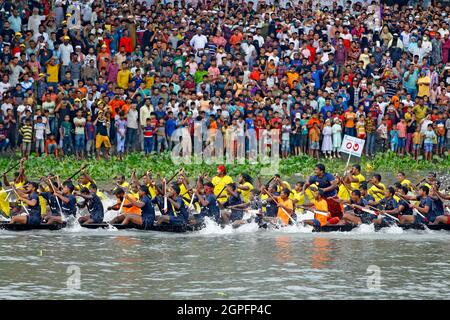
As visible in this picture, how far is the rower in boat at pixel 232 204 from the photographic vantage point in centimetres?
2738

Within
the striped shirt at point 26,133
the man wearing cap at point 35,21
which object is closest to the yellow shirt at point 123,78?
the man wearing cap at point 35,21

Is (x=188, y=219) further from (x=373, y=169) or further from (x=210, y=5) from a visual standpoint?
(x=210, y=5)

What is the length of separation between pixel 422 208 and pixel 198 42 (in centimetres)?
1088

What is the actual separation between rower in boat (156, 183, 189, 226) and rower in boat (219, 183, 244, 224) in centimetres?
85

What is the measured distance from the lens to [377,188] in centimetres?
2788

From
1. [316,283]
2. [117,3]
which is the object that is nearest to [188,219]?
[316,283]

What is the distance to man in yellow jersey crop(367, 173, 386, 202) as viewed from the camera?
1086 inches

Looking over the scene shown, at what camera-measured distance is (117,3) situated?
37000mm

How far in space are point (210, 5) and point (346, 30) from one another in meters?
3.83

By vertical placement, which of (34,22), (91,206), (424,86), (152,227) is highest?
(34,22)

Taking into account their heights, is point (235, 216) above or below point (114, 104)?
below

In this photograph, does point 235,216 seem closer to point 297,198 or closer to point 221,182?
point 221,182

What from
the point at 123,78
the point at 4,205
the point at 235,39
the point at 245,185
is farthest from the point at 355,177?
the point at 235,39

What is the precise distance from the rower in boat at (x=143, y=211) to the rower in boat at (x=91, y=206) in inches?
20.2
